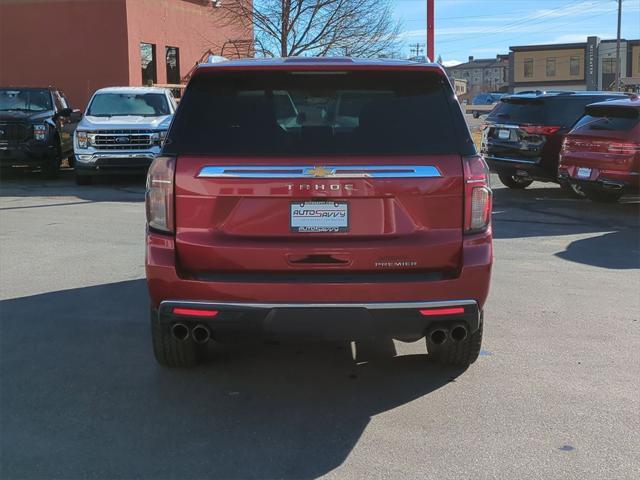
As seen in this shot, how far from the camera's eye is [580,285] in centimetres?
707

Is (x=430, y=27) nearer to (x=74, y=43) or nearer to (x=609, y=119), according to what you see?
(x=609, y=119)

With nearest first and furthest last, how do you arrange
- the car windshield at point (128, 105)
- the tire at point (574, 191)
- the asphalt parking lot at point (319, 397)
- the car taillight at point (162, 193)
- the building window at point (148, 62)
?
the asphalt parking lot at point (319, 397)
the car taillight at point (162, 193)
the tire at point (574, 191)
the car windshield at point (128, 105)
the building window at point (148, 62)

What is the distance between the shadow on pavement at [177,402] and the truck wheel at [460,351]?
78 millimetres

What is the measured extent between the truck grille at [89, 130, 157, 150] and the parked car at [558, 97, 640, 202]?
758cm

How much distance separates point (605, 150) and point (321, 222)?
8218mm

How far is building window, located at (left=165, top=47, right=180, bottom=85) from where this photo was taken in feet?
88.4

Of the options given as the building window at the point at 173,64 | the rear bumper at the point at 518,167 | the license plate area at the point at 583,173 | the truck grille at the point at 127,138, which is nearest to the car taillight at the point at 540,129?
the rear bumper at the point at 518,167

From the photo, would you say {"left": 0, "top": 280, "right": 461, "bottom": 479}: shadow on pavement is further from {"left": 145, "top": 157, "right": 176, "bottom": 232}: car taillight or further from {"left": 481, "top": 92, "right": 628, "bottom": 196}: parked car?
{"left": 481, "top": 92, "right": 628, "bottom": 196}: parked car

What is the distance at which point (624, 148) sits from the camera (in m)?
10.6

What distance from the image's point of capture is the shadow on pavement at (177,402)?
3547mm

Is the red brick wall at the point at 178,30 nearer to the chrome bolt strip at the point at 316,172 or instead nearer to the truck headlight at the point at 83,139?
the truck headlight at the point at 83,139

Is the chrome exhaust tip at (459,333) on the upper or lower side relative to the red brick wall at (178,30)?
lower

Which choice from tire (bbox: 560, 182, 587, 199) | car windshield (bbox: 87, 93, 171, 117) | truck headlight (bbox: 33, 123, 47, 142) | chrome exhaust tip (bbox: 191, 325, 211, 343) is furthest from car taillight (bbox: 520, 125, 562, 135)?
chrome exhaust tip (bbox: 191, 325, 211, 343)

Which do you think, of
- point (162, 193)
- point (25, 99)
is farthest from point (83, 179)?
point (162, 193)
